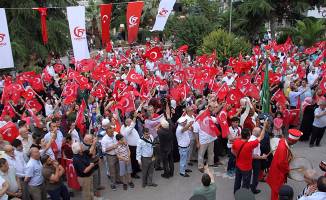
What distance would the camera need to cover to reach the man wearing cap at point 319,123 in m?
10.1

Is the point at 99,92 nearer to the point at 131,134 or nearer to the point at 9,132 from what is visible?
the point at 131,134

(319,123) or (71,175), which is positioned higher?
(319,123)

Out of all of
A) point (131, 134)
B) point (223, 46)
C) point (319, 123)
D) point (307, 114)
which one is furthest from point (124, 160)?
point (223, 46)

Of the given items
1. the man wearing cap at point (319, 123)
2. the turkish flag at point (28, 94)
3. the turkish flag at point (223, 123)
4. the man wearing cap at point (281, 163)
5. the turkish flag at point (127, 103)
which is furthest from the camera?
the turkish flag at point (28, 94)

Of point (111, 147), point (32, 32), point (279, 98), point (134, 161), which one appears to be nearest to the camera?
point (111, 147)

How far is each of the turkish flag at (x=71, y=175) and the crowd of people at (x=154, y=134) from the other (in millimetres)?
23

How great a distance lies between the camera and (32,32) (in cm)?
2130

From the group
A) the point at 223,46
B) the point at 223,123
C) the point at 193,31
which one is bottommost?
the point at 223,123

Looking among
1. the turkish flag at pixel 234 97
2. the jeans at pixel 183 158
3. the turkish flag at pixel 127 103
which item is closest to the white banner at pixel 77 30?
the turkish flag at pixel 127 103

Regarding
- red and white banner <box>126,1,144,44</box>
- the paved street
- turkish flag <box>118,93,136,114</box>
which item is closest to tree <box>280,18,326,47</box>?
red and white banner <box>126,1,144,44</box>

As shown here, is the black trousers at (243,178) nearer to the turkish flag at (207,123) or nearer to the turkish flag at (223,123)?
the turkish flag at (223,123)

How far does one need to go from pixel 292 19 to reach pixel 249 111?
23254mm

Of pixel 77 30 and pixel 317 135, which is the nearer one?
pixel 317 135

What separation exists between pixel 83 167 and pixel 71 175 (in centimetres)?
85
